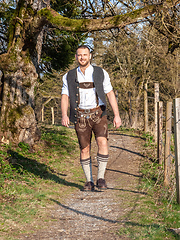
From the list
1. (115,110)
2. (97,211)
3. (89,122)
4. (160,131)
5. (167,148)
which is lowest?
(97,211)

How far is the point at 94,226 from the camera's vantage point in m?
3.94

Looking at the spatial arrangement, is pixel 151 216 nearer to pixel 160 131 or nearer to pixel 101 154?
pixel 101 154

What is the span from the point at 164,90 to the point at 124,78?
3485 mm

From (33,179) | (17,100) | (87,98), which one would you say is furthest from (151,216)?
(17,100)

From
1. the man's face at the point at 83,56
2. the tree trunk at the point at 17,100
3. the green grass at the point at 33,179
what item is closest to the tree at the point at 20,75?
the tree trunk at the point at 17,100

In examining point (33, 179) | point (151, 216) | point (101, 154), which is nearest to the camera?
point (151, 216)

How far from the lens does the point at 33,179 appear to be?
645 centimetres

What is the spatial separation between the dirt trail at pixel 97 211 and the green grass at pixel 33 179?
28 cm

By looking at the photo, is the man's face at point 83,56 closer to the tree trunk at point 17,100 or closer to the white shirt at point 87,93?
the white shirt at point 87,93

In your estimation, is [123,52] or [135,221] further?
[123,52]

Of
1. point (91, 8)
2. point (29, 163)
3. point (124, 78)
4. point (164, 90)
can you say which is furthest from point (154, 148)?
point (124, 78)

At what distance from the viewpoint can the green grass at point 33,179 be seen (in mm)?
4379

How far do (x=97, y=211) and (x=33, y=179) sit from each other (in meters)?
2.30

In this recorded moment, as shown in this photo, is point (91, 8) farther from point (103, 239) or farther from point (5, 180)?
point (103, 239)
